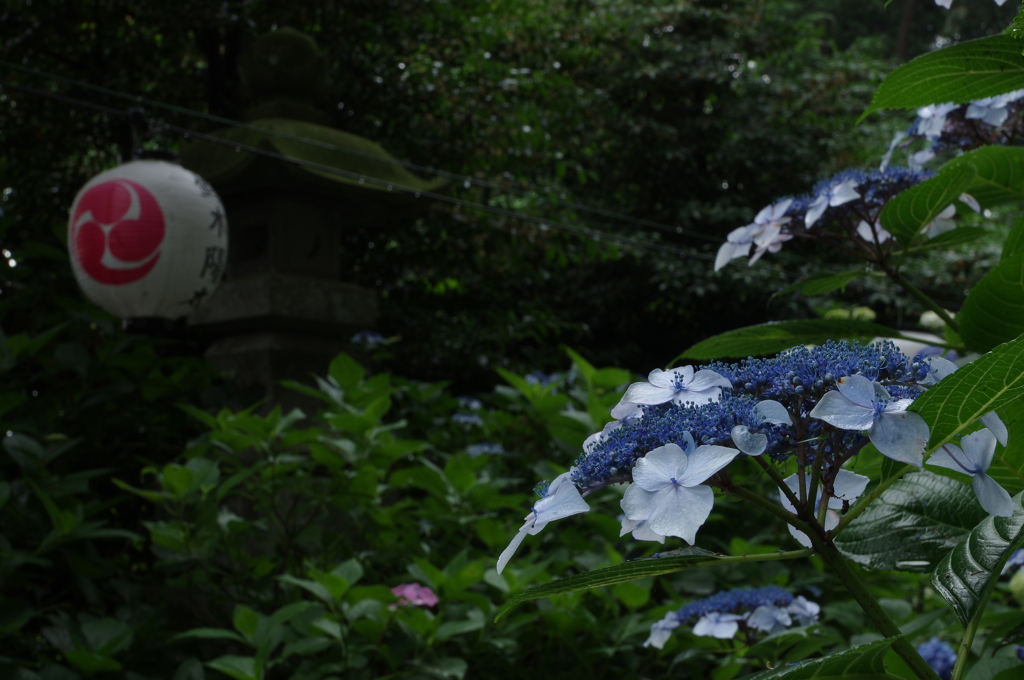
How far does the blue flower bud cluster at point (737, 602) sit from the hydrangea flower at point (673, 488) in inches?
34.7

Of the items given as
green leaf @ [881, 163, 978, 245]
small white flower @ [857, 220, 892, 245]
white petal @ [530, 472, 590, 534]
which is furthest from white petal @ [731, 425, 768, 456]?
small white flower @ [857, 220, 892, 245]

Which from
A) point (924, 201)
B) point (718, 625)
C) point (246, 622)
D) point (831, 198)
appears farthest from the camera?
point (246, 622)

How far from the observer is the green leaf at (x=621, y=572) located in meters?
0.54

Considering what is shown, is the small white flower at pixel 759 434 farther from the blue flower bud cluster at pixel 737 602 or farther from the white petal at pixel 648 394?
the blue flower bud cluster at pixel 737 602

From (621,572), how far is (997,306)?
53cm

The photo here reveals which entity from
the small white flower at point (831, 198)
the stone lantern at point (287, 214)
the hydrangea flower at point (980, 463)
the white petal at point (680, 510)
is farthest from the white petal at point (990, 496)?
the stone lantern at point (287, 214)

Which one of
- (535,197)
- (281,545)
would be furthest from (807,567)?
(535,197)

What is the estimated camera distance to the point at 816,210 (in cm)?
114

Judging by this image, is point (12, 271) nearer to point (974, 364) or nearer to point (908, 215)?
point (908, 215)

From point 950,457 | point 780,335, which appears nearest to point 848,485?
point 950,457

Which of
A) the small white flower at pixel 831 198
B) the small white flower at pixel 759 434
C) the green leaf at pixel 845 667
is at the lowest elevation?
the green leaf at pixel 845 667

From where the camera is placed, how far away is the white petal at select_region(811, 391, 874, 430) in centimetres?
50

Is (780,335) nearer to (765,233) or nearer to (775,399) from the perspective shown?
(765,233)

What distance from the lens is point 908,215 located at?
1.05 metres
